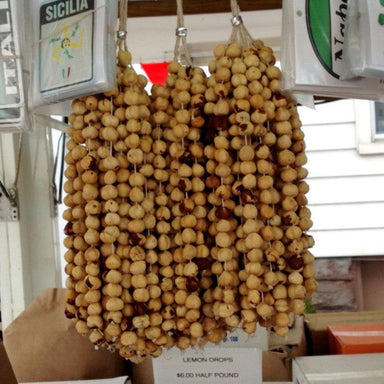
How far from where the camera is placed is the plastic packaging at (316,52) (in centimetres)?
95

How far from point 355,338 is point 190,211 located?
0.63m

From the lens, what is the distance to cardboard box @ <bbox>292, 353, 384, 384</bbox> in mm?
1107

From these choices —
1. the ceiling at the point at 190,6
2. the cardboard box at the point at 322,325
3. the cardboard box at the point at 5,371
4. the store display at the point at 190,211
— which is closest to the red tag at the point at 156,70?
the ceiling at the point at 190,6

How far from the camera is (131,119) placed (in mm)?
962

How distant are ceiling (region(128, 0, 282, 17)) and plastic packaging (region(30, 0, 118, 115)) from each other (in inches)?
12.2

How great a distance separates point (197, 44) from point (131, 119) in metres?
1.14

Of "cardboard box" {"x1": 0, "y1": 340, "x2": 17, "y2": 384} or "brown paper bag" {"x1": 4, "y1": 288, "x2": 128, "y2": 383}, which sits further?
"brown paper bag" {"x1": 4, "y1": 288, "x2": 128, "y2": 383}

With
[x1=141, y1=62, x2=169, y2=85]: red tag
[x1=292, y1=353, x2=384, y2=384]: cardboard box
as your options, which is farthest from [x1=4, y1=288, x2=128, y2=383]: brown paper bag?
[x1=141, y1=62, x2=169, y2=85]: red tag

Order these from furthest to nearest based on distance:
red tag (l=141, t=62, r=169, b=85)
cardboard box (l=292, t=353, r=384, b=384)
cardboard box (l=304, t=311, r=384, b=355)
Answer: red tag (l=141, t=62, r=169, b=85)
cardboard box (l=304, t=311, r=384, b=355)
cardboard box (l=292, t=353, r=384, b=384)

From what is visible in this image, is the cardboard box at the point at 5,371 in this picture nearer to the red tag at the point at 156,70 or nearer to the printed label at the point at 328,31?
the printed label at the point at 328,31

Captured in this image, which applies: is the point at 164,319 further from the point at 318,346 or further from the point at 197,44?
the point at 197,44

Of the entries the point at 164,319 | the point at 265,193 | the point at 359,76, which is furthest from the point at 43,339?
the point at 359,76

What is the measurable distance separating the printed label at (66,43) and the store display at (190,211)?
0.06 m

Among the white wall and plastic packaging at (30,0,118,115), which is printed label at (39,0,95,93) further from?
the white wall
